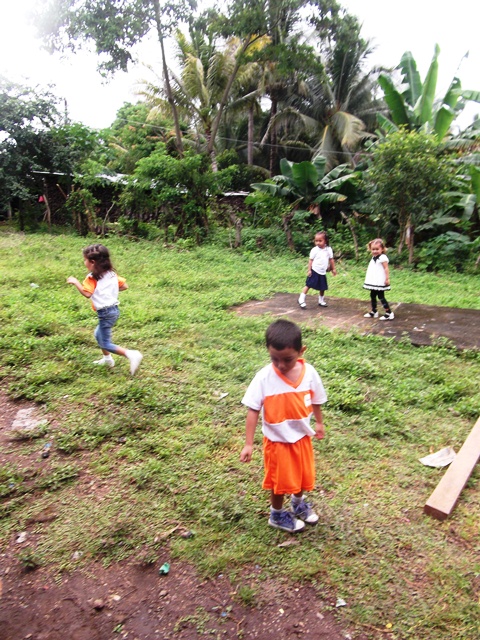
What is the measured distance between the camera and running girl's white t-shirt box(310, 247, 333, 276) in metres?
7.10

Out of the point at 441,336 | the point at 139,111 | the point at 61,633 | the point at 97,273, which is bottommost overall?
the point at 61,633

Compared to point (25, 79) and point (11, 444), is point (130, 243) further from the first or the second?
point (11, 444)

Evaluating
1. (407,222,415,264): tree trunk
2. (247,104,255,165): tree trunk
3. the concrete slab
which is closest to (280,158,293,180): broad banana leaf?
(407,222,415,264): tree trunk

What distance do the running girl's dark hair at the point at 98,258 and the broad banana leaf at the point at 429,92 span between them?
34.7ft

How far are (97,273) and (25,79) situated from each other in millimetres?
13996

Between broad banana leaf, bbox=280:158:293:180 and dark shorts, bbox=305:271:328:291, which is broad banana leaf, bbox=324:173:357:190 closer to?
broad banana leaf, bbox=280:158:293:180

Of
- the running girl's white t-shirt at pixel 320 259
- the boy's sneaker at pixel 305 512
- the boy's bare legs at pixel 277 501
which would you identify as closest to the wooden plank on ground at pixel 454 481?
the boy's sneaker at pixel 305 512

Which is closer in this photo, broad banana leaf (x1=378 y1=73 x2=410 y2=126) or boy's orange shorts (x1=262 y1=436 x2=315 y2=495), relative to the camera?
boy's orange shorts (x1=262 y1=436 x2=315 y2=495)

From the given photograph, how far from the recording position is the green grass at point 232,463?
2.32 metres

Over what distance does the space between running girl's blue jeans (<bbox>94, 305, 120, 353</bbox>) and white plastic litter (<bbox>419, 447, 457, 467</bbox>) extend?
2.98 meters

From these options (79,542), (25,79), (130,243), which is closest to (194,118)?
(25,79)

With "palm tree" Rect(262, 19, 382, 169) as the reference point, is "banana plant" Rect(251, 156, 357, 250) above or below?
below

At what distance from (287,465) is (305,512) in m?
0.44

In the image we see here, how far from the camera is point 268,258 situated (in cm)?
1201
